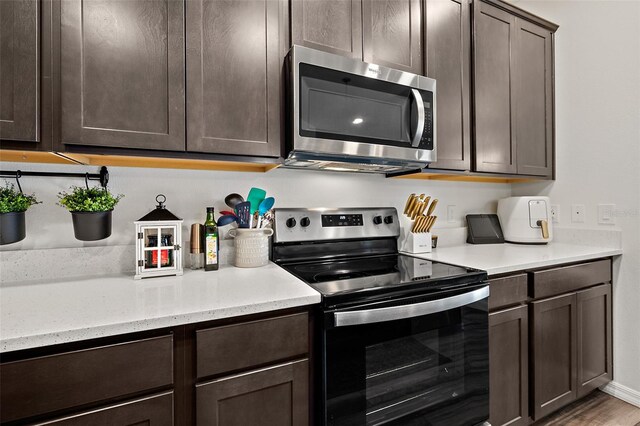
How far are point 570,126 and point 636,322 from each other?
52.0 inches

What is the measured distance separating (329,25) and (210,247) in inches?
45.4

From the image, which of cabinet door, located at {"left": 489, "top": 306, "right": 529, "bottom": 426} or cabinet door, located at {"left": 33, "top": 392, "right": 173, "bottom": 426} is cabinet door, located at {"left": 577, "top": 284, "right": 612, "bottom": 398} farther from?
cabinet door, located at {"left": 33, "top": 392, "right": 173, "bottom": 426}

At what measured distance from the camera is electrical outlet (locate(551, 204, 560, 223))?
2277 mm

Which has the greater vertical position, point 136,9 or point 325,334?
point 136,9

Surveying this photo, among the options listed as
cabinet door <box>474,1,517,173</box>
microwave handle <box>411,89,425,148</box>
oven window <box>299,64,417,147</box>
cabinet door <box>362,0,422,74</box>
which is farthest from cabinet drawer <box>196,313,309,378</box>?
cabinet door <box>474,1,517,173</box>

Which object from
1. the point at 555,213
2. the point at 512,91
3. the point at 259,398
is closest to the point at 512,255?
the point at 555,213

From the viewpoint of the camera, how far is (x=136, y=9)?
1128mm

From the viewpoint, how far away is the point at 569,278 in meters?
1.70

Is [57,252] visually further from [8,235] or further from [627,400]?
[627,400]

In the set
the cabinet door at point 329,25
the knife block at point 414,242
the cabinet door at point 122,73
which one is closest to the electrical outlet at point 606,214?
the knife block at point 414,242

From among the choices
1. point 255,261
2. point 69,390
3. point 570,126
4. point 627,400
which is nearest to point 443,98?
point 570,126

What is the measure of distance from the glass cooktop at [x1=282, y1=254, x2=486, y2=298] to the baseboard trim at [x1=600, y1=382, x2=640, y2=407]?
1515mm

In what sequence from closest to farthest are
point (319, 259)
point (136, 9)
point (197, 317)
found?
point (197, 317), point (136, 9), point (319, 259)

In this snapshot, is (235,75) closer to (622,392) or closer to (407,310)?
(407,310)
